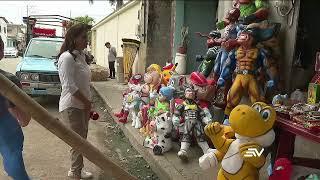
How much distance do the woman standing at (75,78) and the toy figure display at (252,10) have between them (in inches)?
92.0

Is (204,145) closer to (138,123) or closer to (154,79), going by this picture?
(154,79)

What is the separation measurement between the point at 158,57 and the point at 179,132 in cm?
850

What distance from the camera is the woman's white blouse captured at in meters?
4.12

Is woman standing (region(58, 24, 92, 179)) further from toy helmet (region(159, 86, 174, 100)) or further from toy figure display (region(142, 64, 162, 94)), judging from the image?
toy figure display (region(142, 64, 162, 94))

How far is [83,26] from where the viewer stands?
4.18 meters

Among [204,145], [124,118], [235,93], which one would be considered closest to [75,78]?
Result: [204,145]

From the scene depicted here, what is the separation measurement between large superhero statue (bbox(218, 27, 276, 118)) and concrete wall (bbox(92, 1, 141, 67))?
10.8m

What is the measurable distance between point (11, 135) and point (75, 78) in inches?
45.6

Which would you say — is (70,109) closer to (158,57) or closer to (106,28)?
(158,57)

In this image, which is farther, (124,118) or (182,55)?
(182,55)

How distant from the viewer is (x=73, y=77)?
4.16 m

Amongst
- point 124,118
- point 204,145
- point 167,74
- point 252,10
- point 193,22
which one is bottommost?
point 124,118

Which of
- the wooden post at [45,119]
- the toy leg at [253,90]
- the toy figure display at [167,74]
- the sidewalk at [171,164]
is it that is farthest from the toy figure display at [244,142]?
the toy figure display at [167,74]

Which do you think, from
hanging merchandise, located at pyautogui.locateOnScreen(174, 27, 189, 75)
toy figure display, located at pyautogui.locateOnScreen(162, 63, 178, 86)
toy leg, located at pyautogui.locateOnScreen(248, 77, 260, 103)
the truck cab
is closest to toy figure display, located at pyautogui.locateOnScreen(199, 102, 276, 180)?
toy leg, located at pyautogui.locateOnScreen(248, 77, 260, 103)
